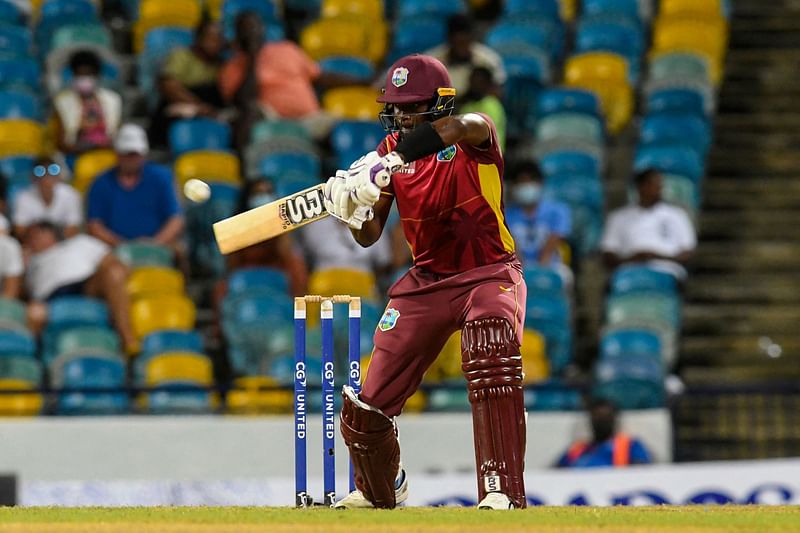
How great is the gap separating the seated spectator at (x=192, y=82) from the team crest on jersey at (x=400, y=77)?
7251mm

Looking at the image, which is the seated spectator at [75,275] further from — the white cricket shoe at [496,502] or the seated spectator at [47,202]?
the white cricket shoe at [496,502]

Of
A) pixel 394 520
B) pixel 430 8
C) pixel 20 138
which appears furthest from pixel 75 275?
pixel 394 520

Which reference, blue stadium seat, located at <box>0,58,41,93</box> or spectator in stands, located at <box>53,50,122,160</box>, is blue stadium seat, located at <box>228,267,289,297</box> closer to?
spectator in stands, located at <box>53,50,122,160</box>

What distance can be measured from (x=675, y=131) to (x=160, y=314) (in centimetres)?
494

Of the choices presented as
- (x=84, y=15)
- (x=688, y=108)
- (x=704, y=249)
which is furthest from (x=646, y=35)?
(x=84, y=15)

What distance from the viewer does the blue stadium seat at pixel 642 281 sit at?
1344cm

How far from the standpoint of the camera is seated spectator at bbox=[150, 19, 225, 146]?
47.6 feet

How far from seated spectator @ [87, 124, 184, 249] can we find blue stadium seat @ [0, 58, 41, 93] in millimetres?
1899

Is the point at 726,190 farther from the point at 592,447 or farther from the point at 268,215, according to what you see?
the point at 268,215

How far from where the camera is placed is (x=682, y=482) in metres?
11.5

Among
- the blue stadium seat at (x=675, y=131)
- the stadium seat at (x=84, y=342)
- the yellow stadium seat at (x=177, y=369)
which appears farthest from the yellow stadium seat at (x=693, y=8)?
the stadium seat at (x=84, y=342)

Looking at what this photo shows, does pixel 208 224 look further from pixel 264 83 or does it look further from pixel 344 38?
pixel 344 38

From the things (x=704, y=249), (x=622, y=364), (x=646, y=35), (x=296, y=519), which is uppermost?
(x=646, y=35)

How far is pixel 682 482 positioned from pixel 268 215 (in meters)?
4.98
